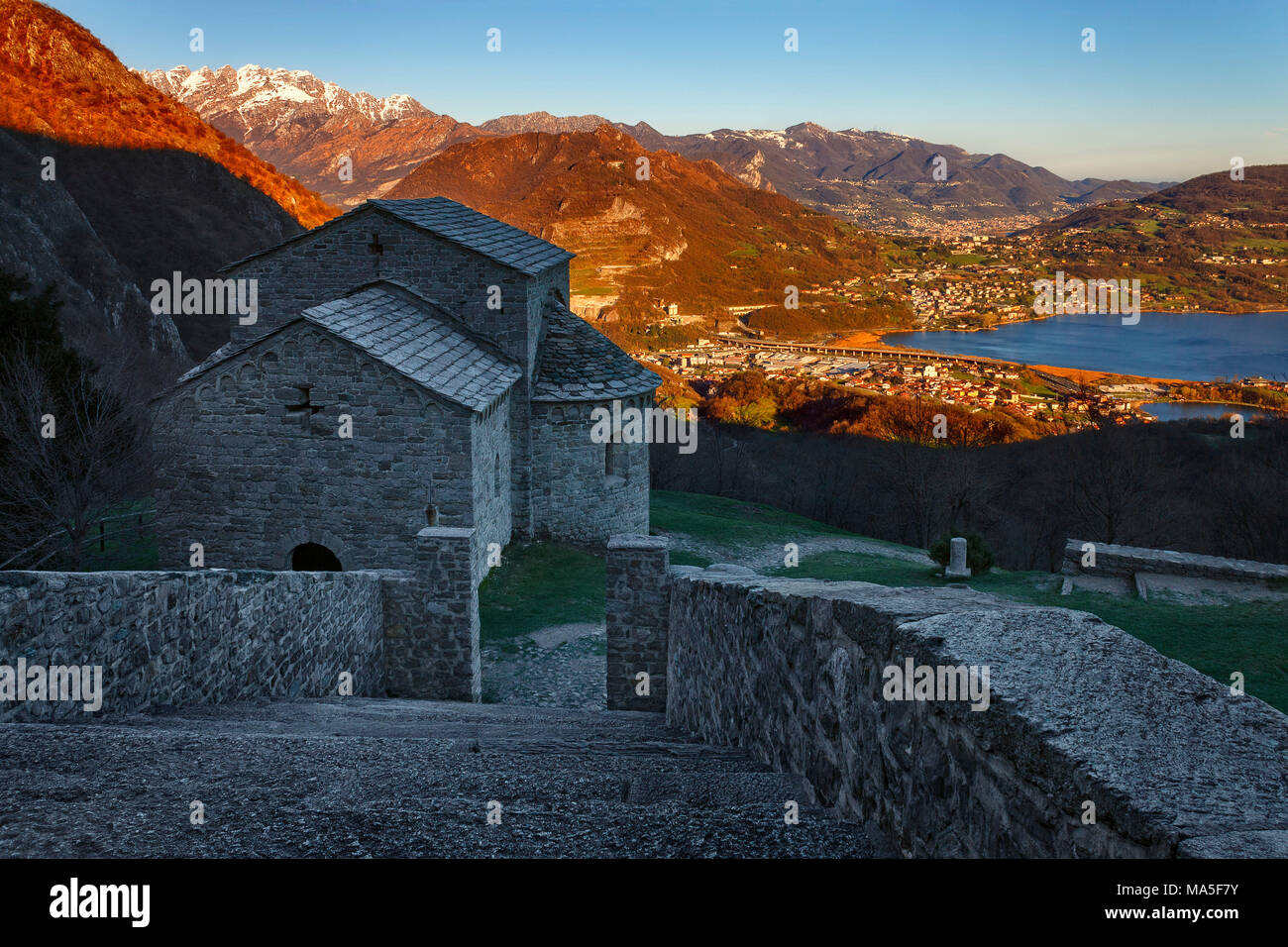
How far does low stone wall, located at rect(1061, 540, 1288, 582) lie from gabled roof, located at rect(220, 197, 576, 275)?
1252cm

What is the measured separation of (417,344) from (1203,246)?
130m

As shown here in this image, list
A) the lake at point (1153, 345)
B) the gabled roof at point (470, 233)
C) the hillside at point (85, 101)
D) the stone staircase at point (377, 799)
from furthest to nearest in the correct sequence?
the lake at point (1153, 345) → the hillside at point (85, 101) → the gabled roof at point (470, 233) → the stone staircase at point (377, 799)

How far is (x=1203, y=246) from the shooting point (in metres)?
115

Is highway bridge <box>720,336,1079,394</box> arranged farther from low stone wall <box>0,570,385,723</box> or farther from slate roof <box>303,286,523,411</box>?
low stone wall <box>0,570,385,723</box>

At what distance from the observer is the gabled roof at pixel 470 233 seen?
16797 millimetres

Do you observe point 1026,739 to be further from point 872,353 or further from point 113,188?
point 872,353

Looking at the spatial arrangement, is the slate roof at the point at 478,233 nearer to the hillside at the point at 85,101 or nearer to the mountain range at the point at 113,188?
the mountain range at the point at 113,188

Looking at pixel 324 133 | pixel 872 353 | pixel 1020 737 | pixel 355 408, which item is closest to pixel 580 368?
pixel 355 408

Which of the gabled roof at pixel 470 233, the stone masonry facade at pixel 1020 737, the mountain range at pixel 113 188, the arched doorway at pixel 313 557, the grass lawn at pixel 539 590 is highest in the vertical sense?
the mountain range at pixel 113 188

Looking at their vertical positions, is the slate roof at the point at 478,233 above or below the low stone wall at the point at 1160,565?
above

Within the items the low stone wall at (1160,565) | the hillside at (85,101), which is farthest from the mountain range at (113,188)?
the low stone wall at (1160,565)

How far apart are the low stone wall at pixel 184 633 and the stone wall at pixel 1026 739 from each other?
15.3 feet
